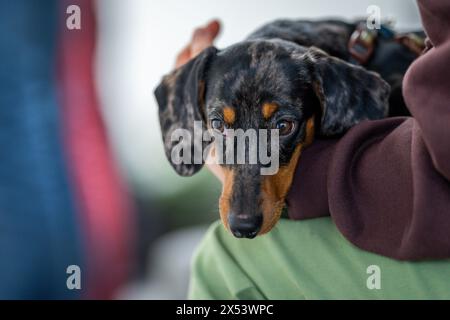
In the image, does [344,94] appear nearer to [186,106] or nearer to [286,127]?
[286,127]

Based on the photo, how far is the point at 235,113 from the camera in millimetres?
1166

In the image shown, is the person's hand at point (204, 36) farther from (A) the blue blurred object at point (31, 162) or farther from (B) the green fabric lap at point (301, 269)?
(A) the blue blurred object at point (31, 162)

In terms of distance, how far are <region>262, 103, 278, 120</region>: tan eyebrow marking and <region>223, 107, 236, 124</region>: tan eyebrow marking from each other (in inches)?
2.2

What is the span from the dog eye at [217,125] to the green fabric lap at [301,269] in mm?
180

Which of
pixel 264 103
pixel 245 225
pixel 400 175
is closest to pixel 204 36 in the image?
pixel 264 103

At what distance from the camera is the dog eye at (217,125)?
1.19 metres

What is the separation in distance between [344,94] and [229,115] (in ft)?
0.69

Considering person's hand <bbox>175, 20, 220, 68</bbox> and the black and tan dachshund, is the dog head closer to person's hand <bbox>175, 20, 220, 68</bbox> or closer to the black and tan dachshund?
the black and tan dachshund

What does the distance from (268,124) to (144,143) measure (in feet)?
5.42

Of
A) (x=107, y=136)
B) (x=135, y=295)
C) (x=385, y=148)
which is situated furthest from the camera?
(x=107, y=136)

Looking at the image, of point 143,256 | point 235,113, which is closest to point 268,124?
point 235,113

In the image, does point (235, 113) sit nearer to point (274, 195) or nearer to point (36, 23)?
point (274, 195)

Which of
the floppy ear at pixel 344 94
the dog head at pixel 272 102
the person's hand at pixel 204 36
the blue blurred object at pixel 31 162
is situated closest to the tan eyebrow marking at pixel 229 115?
the dog head at pixel 272 102

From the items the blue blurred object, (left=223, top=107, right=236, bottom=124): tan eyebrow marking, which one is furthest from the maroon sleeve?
the blue blurred object
